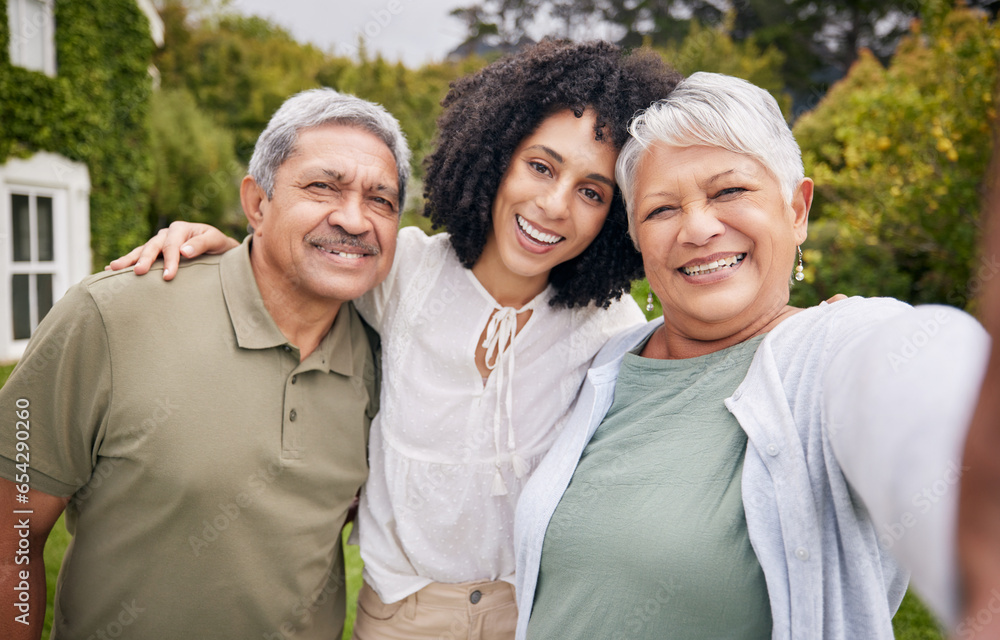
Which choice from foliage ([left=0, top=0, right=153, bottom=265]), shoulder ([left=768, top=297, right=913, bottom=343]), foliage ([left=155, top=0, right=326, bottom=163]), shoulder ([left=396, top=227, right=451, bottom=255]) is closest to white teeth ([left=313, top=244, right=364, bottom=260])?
shoulder ([left=396, top=227, right=451, bottom=255])

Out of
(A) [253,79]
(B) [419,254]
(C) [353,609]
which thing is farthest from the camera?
(A) [253,79]

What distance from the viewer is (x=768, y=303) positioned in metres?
1.75

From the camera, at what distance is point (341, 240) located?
2154 millimetres

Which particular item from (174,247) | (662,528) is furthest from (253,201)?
(662,528)

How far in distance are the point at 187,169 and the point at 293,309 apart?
11630 millimetres

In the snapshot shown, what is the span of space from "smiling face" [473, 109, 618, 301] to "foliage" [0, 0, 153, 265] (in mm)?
8305

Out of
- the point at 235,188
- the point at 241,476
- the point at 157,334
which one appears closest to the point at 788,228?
the point at 241,476

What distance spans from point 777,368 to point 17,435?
1997mm

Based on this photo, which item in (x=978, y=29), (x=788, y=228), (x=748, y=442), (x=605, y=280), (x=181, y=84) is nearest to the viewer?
(x=748, y=442)

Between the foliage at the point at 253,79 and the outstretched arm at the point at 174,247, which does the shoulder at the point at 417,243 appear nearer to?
the outstretched arm at the point at 174,247

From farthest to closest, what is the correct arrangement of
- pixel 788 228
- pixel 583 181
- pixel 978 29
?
1. pixel 978 29
2. pixel 583 181
3. pixel 788 228

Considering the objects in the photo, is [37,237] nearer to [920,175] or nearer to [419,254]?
[419,254]

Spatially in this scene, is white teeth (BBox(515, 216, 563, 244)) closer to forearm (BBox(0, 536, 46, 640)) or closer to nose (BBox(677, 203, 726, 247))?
nose (BBox(677, 203, 726, 247))

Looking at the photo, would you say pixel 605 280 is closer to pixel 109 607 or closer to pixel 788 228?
pixel 788 228
